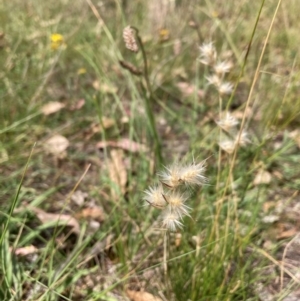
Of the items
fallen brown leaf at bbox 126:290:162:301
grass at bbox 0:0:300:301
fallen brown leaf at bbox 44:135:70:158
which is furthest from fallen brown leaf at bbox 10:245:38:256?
fallen brown leaf at bbox 44:135:70:158

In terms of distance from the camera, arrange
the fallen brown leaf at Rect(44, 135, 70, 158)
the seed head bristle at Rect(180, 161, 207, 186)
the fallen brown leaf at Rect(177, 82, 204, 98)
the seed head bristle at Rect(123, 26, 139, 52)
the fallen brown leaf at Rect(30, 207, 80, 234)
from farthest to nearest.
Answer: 1. the fallen brown leaf at Rect(177, 82, 204, 98)
2. the fallen brown leaf at Rect(44, 135, 70, 158)
3. the fallen brown leaf at Rect(30, 207, 80, 234)
4. the seed head bristle at Rect(123, 26, 139, 52)
5. the seed head bristle at Rect(180, 161, 207, 186)

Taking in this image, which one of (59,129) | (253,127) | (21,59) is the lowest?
(253,127)

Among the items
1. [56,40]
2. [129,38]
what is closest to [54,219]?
[129,38]

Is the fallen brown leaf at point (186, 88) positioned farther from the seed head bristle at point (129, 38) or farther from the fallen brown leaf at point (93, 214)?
the seed head bristle at point (129, 38)

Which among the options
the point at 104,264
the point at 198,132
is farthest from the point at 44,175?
the point at 198,132

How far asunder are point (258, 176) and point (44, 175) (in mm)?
710

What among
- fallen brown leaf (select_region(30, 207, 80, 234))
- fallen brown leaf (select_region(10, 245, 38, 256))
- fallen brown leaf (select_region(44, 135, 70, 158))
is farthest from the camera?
fallen brown leaf (select_region(44, 135, 70, 158))

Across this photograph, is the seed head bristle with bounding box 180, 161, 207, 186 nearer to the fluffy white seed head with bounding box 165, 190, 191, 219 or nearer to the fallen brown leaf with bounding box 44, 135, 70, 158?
the fluffy white seed head with bounding box 165, 190, 191, 219

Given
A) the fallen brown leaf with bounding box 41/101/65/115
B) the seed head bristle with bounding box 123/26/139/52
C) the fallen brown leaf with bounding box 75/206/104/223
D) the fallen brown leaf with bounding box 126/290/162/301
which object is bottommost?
the fallen brown leaf with bounding box 75/206/104/223

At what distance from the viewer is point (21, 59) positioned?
1.99 meters

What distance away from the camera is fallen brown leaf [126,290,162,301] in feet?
3.42

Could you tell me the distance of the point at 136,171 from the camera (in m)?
1.57

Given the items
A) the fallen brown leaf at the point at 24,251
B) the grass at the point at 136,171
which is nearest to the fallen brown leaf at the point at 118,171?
the grass at the point at 136,171

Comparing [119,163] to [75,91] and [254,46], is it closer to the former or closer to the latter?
[75,91]
